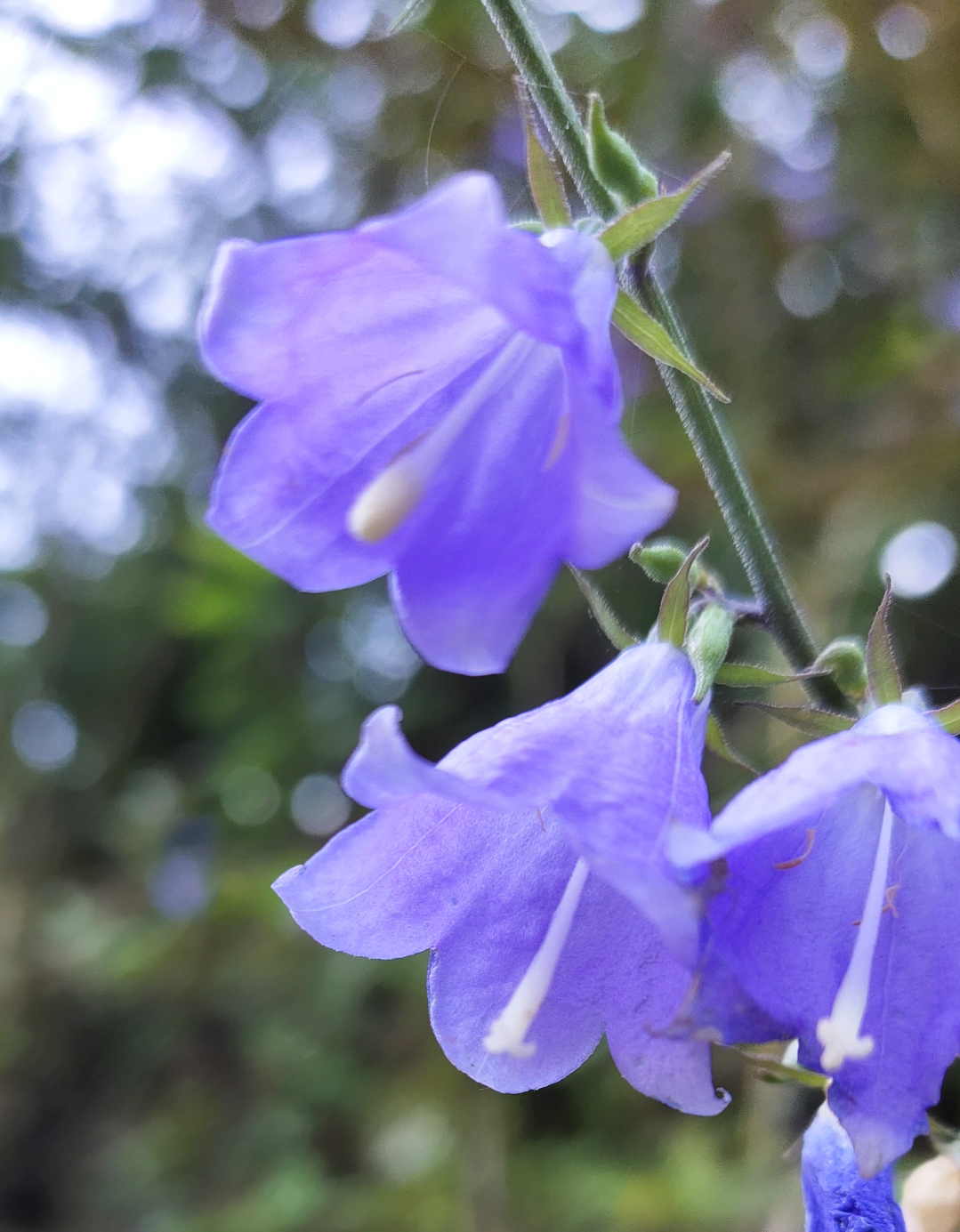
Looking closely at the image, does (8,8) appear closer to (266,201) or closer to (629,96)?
(266,201)

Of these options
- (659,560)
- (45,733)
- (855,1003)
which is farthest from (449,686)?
(855,1003)

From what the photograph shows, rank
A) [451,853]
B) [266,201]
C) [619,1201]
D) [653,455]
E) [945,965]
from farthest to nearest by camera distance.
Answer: [266,201]
[653,455]
[619,1201]
[451,853]
[945,965]

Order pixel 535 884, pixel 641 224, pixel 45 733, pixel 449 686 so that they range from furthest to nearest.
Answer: pixel 45 733
pixel 449 686
pixel 535 884
pixel 641 224

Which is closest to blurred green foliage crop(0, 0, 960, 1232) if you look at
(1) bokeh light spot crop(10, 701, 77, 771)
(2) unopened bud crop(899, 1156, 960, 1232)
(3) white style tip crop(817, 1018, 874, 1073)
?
(1) bokeh light spot crop(10, 701, 77, 771)

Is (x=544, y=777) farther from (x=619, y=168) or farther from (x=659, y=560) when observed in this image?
(x=619, y=168)

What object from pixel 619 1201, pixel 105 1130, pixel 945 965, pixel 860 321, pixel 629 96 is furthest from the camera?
pixel 105 1130

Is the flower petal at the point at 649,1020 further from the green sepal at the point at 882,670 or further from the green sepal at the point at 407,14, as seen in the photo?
the green sepal at the point at 407,14

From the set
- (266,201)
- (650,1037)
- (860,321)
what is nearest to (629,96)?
(860,321)

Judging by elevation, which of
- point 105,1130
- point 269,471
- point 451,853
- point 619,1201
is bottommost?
point 105,1130
